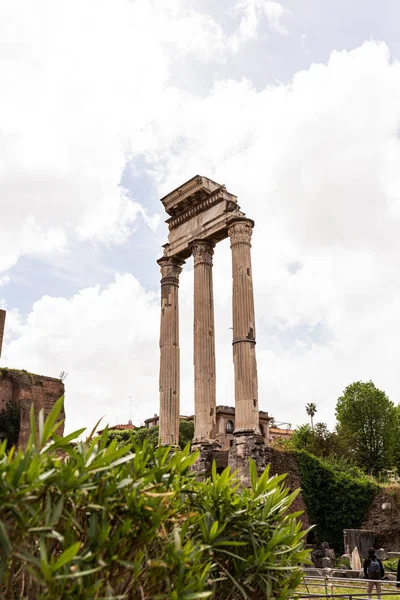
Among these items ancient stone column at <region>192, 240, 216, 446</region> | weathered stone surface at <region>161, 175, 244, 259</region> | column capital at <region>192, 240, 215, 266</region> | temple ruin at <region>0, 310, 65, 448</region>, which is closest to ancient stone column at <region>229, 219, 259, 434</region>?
weathered stone surface at <region>161, 175, 244, 259</region>

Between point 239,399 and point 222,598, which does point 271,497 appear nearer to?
point 222,598

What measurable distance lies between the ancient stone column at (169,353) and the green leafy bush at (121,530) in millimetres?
15165

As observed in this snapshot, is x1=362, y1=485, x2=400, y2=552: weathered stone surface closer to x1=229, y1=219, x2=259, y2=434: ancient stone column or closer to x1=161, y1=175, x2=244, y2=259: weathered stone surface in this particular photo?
x1=229, y1=219, x2=259, y2=434: ancient stone column

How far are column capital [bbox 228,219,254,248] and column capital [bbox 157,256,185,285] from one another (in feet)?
11.2

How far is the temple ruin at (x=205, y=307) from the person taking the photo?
16.5m

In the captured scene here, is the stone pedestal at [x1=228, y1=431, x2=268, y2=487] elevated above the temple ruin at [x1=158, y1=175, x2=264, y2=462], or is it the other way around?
the temple ruin at [x1=158, y1=175, x2=264, y2=462]

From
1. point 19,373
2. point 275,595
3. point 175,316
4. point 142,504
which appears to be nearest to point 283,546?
point 275,595

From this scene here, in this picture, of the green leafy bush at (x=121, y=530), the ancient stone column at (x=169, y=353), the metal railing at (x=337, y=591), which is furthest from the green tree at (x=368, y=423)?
the green leafy bush at (x=121, y=530)

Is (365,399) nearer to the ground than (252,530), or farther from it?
farther from it

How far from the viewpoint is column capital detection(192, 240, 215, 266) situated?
63.8 feet

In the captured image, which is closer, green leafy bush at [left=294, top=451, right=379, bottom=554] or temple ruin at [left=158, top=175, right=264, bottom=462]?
temple ruin at [left=158, top=175, right=264, bottom=462]

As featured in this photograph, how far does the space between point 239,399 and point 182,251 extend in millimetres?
6372

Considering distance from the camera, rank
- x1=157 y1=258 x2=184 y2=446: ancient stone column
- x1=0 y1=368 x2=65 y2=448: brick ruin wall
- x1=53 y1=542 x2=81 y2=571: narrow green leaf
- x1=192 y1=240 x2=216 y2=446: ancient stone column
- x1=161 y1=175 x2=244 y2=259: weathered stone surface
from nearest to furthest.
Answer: x1=53 y1=542 x2=81 y2=571: narrow green leaf → x1=192 y1=240 x2=216 y2=446: ancient stone column → x1=161 y1=175 x2=244 y2=259: weathered stone surface → x1=157 y1=258 x2=184 y2=446: ancient stone column → x1=0 y1=368 x2=65 y2=448: brick ruin wall

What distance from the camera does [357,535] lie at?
1734 centimetres
